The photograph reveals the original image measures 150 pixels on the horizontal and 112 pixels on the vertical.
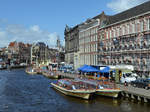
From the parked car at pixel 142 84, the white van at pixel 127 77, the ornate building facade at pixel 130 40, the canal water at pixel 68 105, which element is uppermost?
the ornate building facade at pixel 130 40

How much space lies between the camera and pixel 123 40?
189ft

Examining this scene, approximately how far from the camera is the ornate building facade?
49.4 meters

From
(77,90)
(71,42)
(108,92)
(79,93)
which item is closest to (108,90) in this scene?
(108,92)

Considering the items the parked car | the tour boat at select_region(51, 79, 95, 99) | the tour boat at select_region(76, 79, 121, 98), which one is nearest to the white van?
the parked car

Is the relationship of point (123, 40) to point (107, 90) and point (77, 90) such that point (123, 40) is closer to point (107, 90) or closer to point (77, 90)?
point (107, 90)

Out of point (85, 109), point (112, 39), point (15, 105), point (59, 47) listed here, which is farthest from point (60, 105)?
point (59, 47)

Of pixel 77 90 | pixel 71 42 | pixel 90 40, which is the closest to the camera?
pixel 77 90

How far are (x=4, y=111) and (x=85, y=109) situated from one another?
11.2 metres

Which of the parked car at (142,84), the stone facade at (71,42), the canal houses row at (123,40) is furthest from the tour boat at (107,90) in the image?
the stone facade at (71,42)

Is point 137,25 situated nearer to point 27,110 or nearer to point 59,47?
point 27,110

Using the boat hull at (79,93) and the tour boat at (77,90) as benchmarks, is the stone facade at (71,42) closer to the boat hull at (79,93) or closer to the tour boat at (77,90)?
the tour boat at (77,90)

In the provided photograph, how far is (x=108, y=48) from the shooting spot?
6581 centimetres

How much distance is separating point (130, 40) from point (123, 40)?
10.6 ft

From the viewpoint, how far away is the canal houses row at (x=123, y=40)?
163 feet
